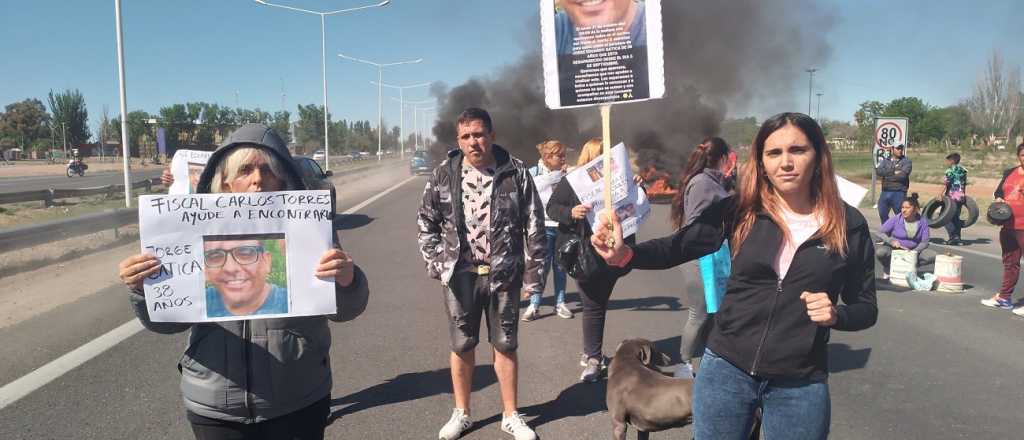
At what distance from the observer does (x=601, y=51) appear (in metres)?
2.54

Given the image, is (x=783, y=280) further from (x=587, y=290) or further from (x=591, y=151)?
(x=591, y=151)

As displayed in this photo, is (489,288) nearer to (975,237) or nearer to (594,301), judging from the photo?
(594,301)

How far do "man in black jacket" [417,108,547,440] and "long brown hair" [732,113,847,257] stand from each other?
1512mm

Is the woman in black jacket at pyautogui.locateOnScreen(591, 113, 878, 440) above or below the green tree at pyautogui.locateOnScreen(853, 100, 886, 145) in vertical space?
below

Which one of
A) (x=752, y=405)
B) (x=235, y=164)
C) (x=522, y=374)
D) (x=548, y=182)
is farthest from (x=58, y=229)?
(x=752, y=405)

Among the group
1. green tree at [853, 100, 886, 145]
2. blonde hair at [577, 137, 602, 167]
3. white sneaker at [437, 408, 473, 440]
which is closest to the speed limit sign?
blonde hair at [577, 137, 602, 167]

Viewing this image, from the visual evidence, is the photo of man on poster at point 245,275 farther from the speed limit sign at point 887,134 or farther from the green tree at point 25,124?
the green tree at point 25,124

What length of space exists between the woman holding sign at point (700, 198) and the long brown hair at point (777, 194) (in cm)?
89

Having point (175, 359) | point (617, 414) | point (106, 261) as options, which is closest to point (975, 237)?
point (617, 414)

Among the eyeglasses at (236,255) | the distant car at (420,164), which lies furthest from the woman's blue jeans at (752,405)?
the distant car at (420,164)

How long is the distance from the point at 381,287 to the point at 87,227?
481 centimetres

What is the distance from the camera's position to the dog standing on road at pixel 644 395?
292 centimetres

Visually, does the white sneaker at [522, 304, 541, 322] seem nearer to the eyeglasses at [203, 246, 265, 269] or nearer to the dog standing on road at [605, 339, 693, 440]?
the dog standing on road at [605, 339, 693, 440]

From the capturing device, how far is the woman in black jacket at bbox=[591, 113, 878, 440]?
6.66ft
